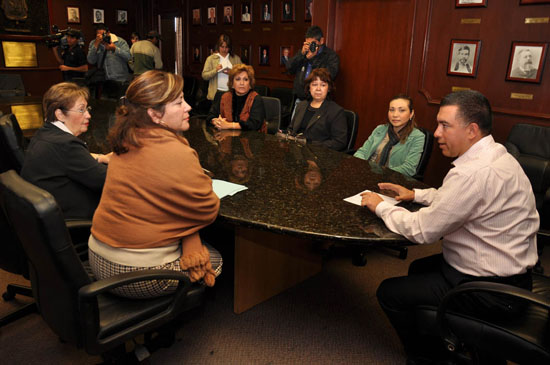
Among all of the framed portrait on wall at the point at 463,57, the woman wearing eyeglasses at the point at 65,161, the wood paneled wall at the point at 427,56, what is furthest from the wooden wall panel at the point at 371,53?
the woman wearing eyeglasses at the point at 65,161

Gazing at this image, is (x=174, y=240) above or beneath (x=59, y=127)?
beneath

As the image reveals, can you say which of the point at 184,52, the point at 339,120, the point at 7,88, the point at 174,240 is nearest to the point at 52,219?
the point at 174,240

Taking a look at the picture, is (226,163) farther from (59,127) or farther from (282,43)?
(282,43)

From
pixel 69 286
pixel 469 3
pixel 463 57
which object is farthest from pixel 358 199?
pixel 469 3

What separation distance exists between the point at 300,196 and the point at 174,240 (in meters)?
0.60

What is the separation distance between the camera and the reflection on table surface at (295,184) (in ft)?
5.13

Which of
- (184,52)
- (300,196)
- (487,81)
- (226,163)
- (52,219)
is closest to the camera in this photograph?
(52,219)

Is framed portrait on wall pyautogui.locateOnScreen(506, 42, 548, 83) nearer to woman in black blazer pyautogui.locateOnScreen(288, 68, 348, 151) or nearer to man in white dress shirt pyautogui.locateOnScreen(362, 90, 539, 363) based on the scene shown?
woman in black blazer pyautogui.locateOnScreen(288, 68, 348, 151)

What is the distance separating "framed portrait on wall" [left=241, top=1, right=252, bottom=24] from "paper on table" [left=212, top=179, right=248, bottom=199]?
19.8ft

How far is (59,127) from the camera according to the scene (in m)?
2.04

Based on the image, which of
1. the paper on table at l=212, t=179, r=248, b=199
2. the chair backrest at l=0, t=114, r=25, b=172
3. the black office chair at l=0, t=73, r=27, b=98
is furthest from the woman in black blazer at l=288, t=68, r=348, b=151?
the black office chair at l=0, t=73, r=27, b=98

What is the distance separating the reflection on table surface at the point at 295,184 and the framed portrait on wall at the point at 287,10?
4.09 m

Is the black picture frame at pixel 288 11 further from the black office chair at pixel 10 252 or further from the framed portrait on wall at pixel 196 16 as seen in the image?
the black office chair at pixel 10 252

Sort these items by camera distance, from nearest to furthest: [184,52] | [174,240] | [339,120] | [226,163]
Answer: [174,240] < [226,163] < [339,120] < [184,52]
